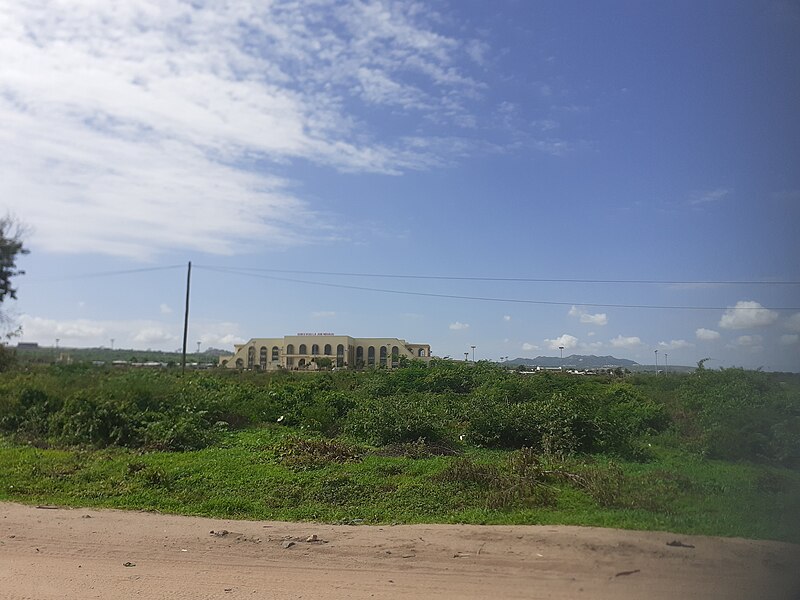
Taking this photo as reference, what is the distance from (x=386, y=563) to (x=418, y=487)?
8.77 ft

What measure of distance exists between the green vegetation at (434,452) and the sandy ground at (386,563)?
52cm

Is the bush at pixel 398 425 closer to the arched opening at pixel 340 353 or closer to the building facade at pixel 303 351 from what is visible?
the building facade at pixel 303 351

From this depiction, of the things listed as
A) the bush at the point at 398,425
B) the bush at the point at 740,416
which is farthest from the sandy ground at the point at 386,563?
the bush at the point at 398,425

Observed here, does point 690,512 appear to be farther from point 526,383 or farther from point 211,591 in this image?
point 526,383

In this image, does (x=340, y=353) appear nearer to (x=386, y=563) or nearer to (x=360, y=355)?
(x=360, y=355)

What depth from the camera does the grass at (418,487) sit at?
24.7 ft

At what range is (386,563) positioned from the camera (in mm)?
6832

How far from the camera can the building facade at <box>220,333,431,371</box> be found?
181 feet

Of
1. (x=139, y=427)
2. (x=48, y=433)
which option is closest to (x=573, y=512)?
(x=139, y=427)

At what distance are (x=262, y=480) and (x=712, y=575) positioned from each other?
21.6 ft

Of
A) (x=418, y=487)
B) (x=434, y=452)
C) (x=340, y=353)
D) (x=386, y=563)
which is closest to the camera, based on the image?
(x=386, y=563)

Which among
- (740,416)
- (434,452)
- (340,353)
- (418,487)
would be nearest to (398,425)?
(434,452)

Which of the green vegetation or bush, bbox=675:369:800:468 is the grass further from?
bush, bbox=675:369:800:468

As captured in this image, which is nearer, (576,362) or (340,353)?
(576,362)
